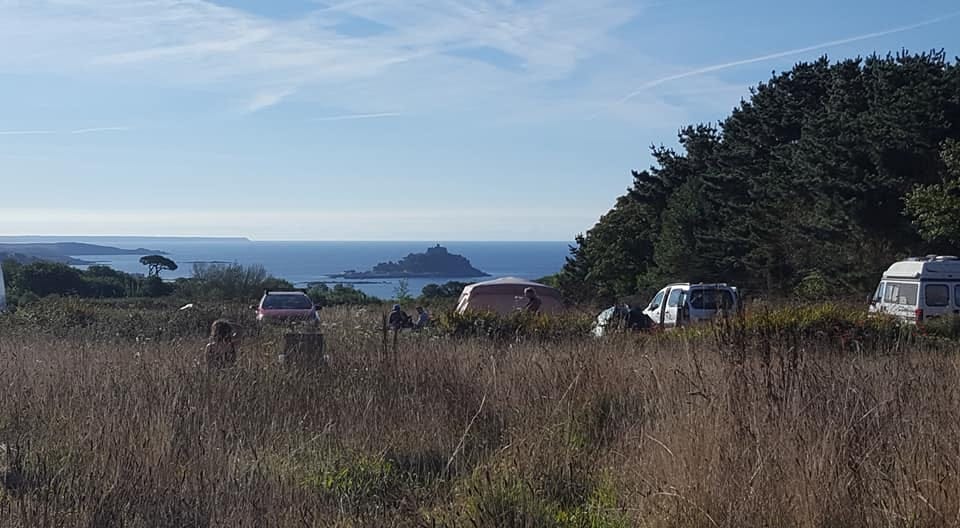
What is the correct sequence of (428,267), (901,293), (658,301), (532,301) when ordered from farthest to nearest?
(428,267) → (658,301) → (901,293) → (532,301)

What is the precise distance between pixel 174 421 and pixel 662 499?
3631 millimetres

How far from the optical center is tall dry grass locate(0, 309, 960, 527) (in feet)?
18.3

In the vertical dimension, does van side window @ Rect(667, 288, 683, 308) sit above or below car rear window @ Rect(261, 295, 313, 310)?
above

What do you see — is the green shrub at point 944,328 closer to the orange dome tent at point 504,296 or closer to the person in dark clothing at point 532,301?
the person in dark clothing at point 532,301

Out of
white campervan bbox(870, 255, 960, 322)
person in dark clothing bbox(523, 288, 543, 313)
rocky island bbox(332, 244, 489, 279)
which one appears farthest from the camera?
rocky island bbox(332, 244, 489, 279)

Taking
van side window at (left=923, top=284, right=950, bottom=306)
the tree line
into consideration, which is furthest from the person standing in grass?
the tree line

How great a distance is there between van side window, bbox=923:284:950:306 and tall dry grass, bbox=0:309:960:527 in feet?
46.9

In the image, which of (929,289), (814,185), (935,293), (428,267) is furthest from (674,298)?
(428,267)

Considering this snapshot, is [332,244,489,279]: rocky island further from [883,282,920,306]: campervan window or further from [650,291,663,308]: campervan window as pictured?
[883,282,920,306]: campervan window

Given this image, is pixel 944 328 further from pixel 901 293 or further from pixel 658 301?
pixel 658 301

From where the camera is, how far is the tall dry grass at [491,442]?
557 cm

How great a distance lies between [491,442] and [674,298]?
16.8 m

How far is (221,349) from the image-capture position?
1043 cm

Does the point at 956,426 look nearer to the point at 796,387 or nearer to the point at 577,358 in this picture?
the point at 796,387
